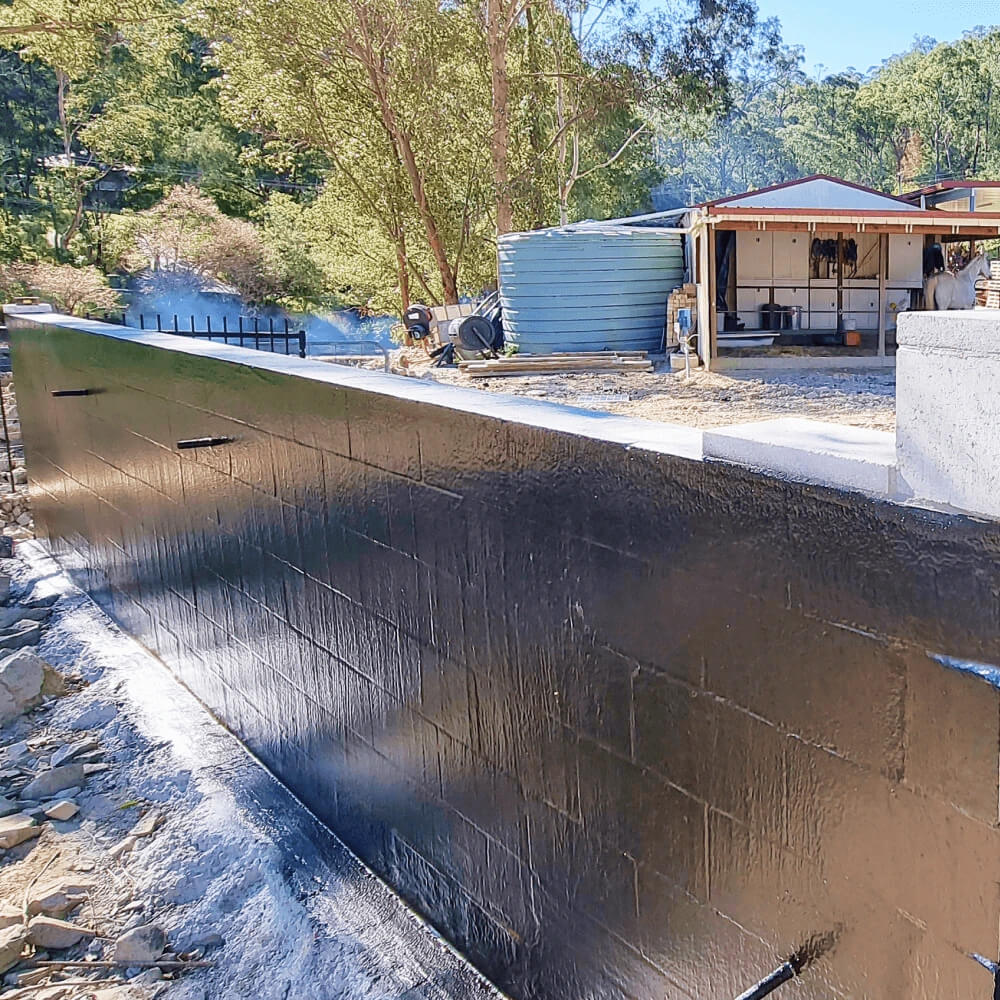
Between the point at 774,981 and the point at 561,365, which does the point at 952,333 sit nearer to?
the point at 774,981

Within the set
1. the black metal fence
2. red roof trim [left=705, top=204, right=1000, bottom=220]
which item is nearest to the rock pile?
the black metal fence

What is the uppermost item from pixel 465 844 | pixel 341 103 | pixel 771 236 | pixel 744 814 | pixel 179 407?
pixel 341 103

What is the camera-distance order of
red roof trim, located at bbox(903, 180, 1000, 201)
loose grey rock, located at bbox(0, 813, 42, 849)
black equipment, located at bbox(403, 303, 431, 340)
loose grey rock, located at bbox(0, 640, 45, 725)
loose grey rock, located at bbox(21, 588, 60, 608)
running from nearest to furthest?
loose grey rock, located at bbox(0, 813, 42, 849) < loose grey rock, located at bbox(0, 640, 45, 725) < loose grey rock, located at bbox(21, 588, 60, 608) < red roof trim, located at bbox(903, 180, 1000, 201) < black equipment, located at bbox(403, 303, 431, 340)

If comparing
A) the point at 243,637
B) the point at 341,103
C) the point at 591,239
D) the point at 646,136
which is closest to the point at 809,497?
the point at 243,637

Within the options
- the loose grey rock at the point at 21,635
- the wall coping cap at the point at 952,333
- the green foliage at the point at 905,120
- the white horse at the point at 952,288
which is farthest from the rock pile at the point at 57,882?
the green foliage at the point at 905,120

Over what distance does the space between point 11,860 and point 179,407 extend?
102 inches

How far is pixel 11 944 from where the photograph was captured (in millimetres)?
4109

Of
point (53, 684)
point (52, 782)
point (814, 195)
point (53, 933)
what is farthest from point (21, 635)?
point (814, 195)

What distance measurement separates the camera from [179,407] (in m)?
5.99

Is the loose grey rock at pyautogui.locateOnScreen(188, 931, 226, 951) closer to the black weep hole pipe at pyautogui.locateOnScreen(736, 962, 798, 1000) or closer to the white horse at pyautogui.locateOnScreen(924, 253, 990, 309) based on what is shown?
the black weep hole pipe at pyautogui.locateOnScreen(736, 962, 798, 1000)

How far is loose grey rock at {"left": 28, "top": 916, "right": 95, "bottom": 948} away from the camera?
4199mm

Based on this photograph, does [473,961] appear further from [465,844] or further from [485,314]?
[485,314]

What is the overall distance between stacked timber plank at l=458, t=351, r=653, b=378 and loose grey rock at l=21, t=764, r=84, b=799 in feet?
24.9

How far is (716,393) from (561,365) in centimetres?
322
